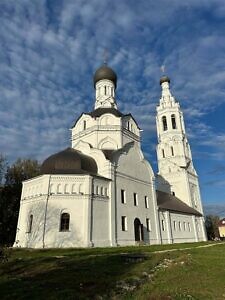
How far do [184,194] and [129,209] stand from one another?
21.2 metres

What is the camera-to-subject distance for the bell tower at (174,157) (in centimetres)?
4706

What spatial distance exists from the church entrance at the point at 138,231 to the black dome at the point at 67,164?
7308 mm

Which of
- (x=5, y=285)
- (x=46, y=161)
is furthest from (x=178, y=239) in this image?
(x=5, y=285)

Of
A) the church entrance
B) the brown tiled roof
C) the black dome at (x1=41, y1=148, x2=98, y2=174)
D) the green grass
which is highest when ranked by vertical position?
the black dome at (x1=41, y1=148, x2=98, y2=174)

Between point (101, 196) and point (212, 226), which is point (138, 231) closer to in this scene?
point (101, 196)

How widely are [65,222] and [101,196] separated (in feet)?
14.1

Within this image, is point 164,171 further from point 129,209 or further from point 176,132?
point 129,209

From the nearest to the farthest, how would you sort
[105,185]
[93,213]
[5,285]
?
[5,285], [93,213], [105,185]

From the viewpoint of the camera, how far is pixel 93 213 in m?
24.3

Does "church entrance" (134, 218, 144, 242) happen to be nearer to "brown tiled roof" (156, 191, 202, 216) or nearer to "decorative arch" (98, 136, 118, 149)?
"brown tiled roof" (156, 191, 202, 216)

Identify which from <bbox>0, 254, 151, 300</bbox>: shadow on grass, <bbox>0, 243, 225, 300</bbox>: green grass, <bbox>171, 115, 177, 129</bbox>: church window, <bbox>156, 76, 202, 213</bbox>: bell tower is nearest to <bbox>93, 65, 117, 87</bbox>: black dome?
<bbox>156, 76, 202, 213</bbox>: bell tower

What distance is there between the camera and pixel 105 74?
3897cm

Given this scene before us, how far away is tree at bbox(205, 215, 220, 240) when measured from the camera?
2680 inches

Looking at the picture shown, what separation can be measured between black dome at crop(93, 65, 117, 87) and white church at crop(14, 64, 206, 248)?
151 mm
